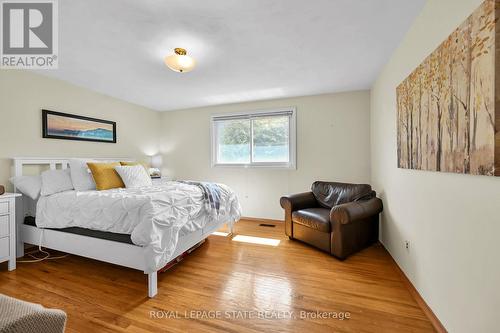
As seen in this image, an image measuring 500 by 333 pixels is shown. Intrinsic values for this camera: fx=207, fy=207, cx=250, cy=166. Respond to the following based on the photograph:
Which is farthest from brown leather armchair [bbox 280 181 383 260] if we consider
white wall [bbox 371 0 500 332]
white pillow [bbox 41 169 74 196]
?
white pillow [bbox 41 169 74 196]

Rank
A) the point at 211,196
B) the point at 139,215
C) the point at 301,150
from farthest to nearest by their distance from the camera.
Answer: the point at 301,150
the point at 211,196
the point at 139,215

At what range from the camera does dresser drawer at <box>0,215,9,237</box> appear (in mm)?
2117

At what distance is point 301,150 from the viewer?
3.84 meters

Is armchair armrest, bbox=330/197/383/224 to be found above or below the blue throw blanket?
below

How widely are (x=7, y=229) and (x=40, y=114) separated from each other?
60.4 inches

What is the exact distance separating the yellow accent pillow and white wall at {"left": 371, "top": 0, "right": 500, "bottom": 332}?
3.37 meters

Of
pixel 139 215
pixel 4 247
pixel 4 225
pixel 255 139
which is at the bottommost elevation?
pixel 4 247

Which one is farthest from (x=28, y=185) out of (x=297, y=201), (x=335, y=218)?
(x=335, y=218)

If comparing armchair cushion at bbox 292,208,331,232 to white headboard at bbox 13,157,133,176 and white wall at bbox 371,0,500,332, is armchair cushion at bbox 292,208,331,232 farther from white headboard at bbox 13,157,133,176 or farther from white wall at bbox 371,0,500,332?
white headboard at bbox 13,157,133,176

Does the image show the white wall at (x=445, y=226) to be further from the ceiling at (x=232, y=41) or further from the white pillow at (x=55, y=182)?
the white pillow at (x=55, y=182)

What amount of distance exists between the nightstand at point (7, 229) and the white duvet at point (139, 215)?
0.20 meters

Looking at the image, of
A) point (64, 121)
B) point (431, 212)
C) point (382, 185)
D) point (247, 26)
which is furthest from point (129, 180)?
point (382, 185)

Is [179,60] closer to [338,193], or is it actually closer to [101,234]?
[101,234]

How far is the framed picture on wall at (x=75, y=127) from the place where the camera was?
113 inches
